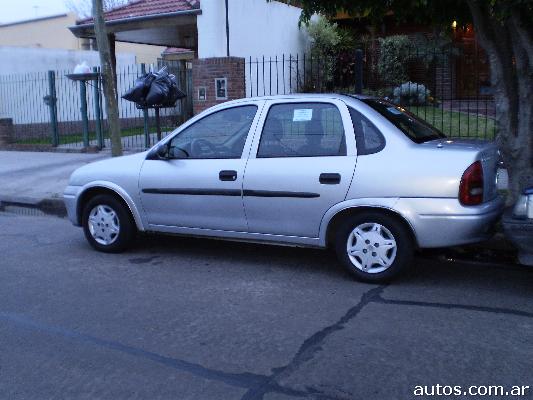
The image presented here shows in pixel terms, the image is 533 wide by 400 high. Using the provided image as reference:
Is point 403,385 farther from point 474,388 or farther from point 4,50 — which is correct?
point 4,50

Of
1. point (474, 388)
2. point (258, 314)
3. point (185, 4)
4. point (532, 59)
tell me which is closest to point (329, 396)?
point (474, 388)

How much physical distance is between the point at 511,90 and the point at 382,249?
9.51 feet

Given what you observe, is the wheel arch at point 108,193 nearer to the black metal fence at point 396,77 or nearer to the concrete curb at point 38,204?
the concrete curb at point 38,204

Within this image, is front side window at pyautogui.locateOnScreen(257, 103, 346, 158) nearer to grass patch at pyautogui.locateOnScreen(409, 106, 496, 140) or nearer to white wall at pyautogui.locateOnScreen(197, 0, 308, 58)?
grass patch at pyautogui.locateOnScreen(409, 106, 496, 140)

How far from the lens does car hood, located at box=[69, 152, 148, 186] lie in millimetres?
6492

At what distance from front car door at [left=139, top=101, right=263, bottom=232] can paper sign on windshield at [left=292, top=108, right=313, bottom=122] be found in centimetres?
40

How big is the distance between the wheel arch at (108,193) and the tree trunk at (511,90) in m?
4.05

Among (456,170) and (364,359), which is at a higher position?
(456,170)

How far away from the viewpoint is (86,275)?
602 cm

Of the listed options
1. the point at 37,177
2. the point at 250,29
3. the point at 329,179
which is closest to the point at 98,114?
the point at 37,177

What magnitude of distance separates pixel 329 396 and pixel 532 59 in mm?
4525

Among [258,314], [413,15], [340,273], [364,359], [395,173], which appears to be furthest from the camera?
A: [413,15]

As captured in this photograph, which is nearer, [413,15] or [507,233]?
[507,233]

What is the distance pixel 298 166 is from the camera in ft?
18.4
